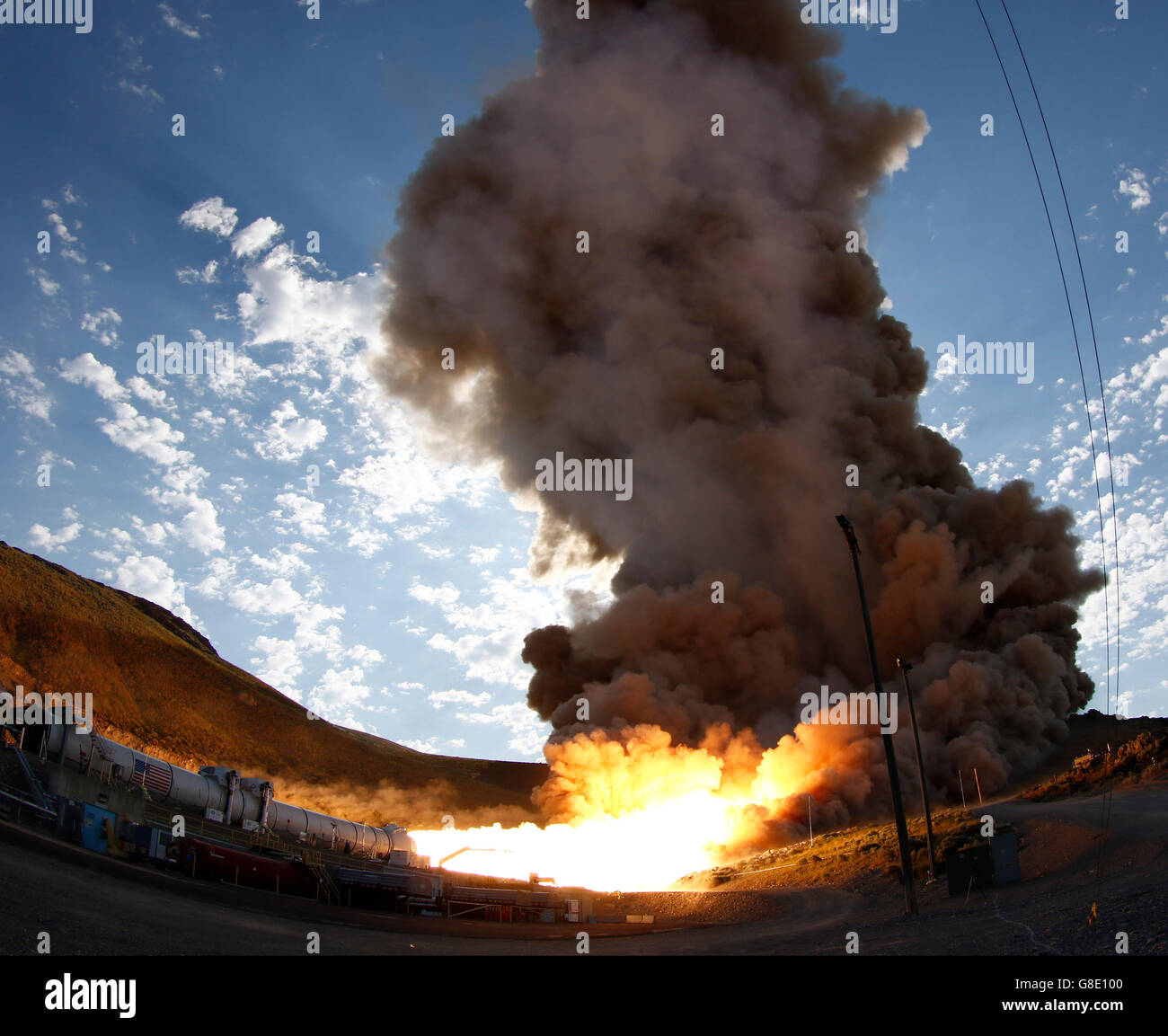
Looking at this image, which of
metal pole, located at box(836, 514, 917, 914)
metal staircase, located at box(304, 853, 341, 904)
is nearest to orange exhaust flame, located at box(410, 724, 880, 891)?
metal staircase, located at box(304, 853, 341, 904)

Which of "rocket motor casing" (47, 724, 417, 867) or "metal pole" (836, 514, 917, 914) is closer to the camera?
"metal pole" (836, 514, 917, 914)

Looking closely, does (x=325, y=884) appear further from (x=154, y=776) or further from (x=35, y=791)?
(x=154, y=776)

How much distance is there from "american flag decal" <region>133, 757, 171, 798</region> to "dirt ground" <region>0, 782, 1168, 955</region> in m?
11.3

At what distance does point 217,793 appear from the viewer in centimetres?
3562

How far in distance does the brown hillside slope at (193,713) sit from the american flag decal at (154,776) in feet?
103

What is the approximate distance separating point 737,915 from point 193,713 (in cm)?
6061

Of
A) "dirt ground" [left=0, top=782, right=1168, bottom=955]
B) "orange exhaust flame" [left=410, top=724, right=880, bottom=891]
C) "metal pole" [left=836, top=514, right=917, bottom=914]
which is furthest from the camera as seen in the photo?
"orange exhaust flame" [left=410, top=724, right=880, bottom=891]

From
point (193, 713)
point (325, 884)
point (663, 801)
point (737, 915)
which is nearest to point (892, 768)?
point (737, 915)

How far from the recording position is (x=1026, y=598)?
160 ft

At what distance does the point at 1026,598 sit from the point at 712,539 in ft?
58.2

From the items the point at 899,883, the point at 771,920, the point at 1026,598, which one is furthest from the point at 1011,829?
the point at 1026,598

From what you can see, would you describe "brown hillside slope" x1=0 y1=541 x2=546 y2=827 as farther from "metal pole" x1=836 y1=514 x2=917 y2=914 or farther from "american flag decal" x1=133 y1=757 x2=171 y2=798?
"metal pole" x1=836 y1=514 x2=917 y2=914

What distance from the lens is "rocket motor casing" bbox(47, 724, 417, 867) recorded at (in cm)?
3159
